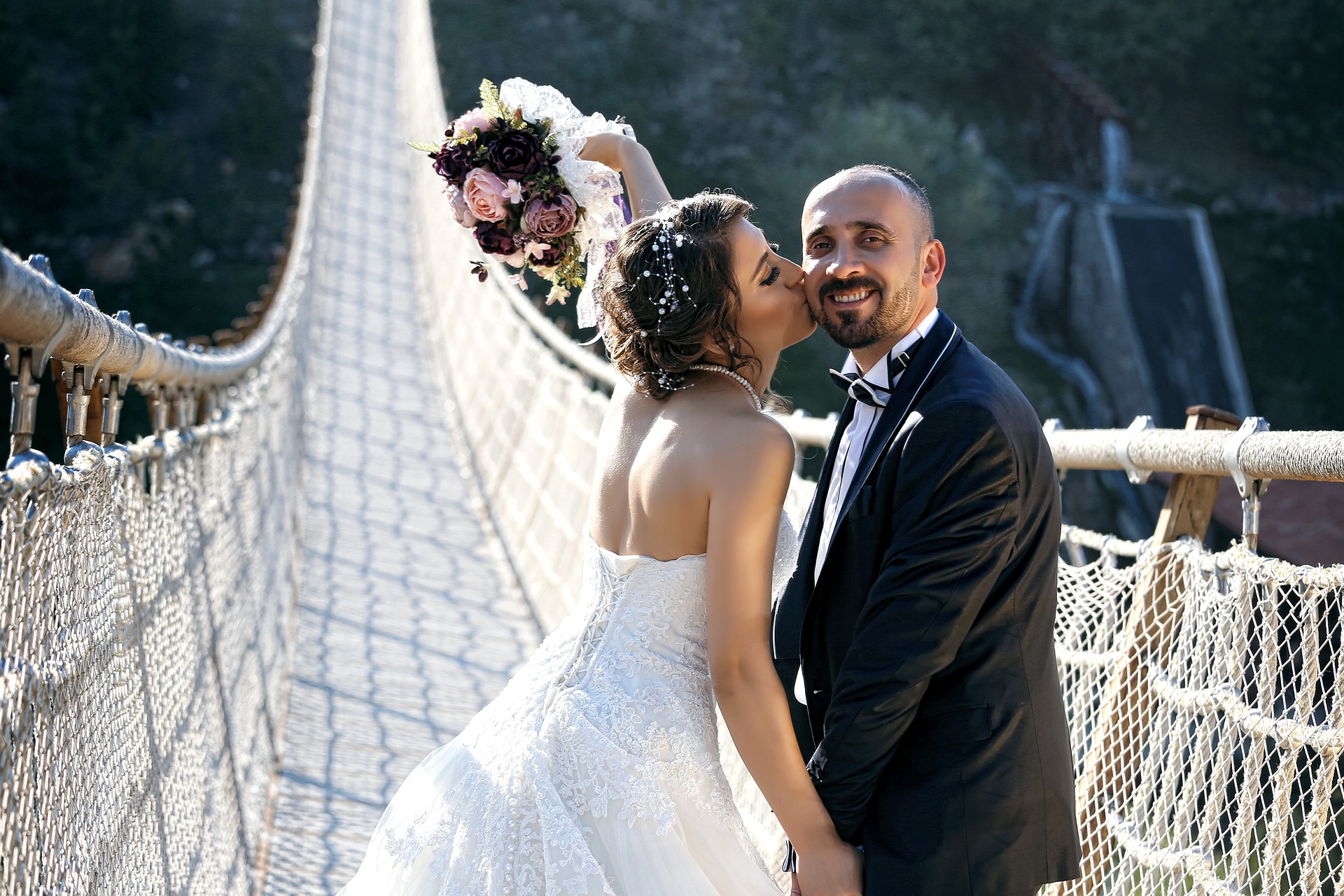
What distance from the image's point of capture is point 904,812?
45.1 inches

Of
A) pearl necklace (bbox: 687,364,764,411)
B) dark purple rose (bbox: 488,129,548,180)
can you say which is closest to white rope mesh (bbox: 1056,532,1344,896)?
pearl necklace (bbox: 687,364,764,411)

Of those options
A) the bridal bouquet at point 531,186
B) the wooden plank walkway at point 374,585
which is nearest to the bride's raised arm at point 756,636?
the bridal bouquet at point 531,186

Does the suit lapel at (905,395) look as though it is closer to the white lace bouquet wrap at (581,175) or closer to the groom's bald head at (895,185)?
the groom's bald head at (895,185)

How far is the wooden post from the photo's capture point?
145 cm

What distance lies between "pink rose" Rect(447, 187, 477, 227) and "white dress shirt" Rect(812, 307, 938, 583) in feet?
1.96

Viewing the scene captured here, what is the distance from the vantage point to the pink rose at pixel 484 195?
1.66 metres

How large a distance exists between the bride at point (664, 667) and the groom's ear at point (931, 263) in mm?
126

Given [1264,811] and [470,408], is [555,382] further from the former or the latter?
[1264,811]

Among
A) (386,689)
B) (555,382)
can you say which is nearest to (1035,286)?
(555,382)

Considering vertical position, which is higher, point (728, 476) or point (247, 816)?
point (728, 476)

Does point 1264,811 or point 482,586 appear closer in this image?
point 1264,811

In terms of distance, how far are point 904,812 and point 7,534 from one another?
0.76 metres

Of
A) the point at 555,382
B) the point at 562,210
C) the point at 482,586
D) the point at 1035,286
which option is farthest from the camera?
the point at 1035,286

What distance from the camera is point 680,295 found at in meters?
1.27
